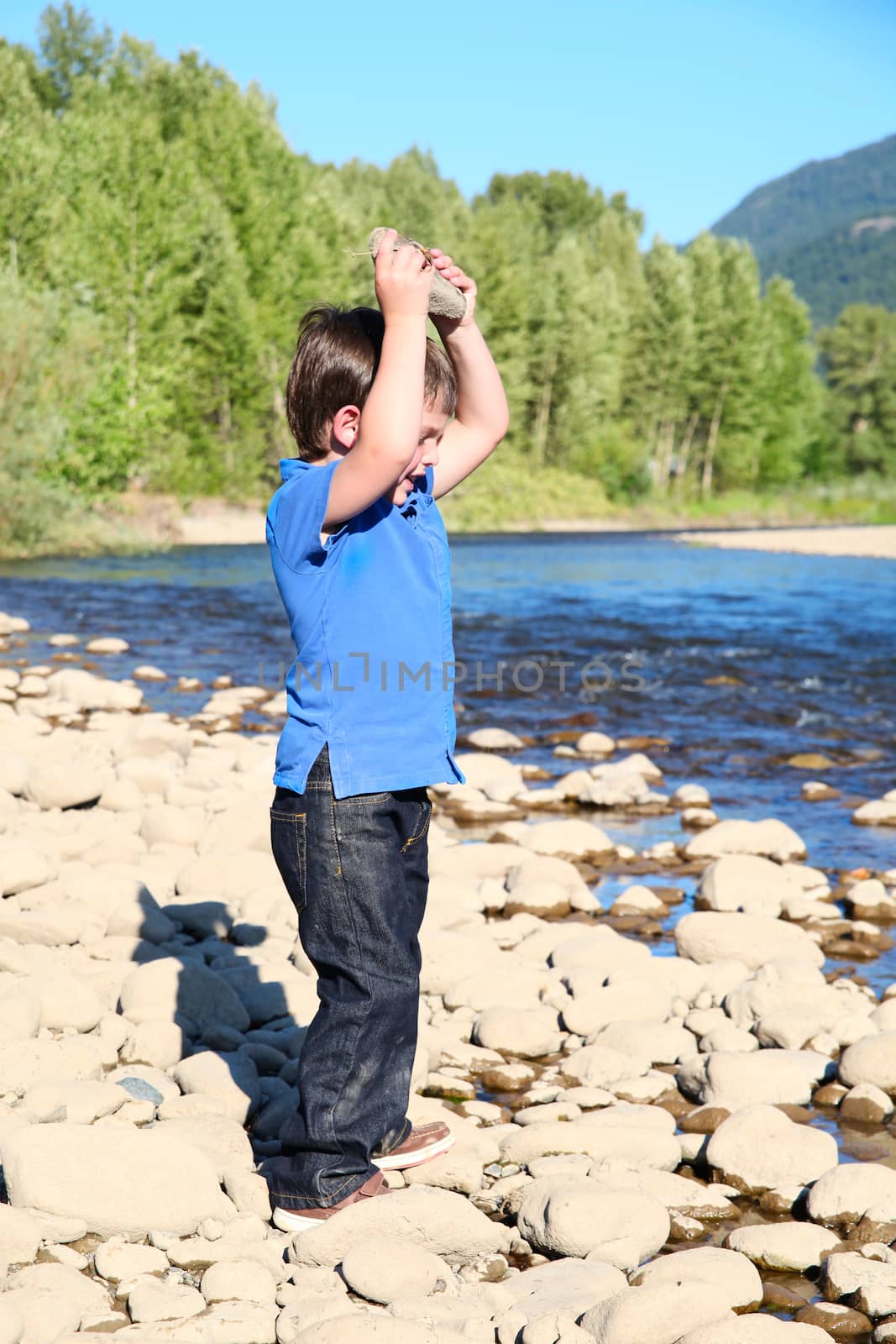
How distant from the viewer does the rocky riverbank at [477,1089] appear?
83.7 inches

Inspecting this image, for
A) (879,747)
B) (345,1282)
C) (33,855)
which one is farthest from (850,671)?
(345,1282)

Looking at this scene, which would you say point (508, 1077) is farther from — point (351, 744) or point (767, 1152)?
point (351, 744)

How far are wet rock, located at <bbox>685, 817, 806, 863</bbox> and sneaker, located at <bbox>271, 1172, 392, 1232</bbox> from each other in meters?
3.60

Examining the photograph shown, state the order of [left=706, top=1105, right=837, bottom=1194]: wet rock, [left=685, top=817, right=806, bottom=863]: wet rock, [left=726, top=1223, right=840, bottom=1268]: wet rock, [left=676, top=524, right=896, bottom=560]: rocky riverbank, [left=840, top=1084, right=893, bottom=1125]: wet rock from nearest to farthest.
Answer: [left=726, top=1223, right=840, bottom=1268]: wet rock < [left=706, top=1105, right=837, bottom=1194]: wet rock < [left=840, top=1084, right=893, bottom=1125]: wet rock < [left=685, top=817, right=806, bottom=863]: wet rock < [left=676, top=524, right=896, bottom=560]: rocky riverbank

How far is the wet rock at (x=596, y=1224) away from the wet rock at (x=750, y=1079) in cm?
80

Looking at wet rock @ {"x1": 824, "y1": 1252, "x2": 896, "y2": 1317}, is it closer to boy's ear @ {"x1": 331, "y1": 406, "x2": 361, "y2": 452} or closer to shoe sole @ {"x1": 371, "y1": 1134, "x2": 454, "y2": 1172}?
shoe sole @ {"x1": 371, "y1": 1134, "x2": 454, "y2": 1172}

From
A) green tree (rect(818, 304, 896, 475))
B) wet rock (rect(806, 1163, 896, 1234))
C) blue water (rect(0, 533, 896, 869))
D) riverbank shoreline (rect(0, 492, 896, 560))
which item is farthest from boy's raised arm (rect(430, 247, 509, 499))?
green tree (rect(818, 304, 896, 475))

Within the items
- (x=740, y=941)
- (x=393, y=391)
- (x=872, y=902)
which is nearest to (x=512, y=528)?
(x=872, y=902)

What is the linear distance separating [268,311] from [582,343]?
50.3ft

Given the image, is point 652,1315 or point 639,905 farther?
point 639,905

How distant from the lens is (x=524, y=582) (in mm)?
21891

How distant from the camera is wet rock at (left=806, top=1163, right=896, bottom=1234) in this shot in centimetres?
256

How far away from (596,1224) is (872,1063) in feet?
4.14

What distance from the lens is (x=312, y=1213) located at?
92.4 inches
